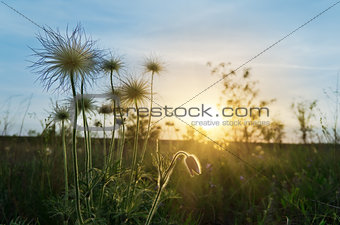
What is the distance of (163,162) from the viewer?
218cm

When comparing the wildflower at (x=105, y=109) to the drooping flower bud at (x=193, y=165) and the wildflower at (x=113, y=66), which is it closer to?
the wildflower at (x=113, y=66)

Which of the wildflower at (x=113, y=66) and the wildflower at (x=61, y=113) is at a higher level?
the wildflower at (x=113, y=66)

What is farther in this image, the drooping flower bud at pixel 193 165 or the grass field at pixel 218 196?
the grass field at pixel 218 196

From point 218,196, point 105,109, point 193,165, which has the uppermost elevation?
point 105,109

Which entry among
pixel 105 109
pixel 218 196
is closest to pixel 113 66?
pixel 105 109

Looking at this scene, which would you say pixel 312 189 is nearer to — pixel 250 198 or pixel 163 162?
pixel 250 198

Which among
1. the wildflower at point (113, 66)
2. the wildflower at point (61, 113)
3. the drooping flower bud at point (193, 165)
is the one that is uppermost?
the wildflower at point (113, 66)

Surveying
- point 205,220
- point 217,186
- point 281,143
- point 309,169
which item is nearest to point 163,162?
point 205,220

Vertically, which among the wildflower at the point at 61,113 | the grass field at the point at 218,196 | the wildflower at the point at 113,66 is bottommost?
the grass field at the point at 218,196

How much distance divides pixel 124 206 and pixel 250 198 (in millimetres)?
2844

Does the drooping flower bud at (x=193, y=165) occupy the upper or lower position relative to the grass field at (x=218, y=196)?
upper

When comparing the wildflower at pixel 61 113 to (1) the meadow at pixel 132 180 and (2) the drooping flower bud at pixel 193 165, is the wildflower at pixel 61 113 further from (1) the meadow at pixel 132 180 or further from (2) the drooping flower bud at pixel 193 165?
(2) the drooping flower bud at pixel 193 165

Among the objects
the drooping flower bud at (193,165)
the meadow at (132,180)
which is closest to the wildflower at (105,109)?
the meadow at (132,180)

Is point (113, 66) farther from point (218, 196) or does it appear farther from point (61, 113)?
point (218, 196)
